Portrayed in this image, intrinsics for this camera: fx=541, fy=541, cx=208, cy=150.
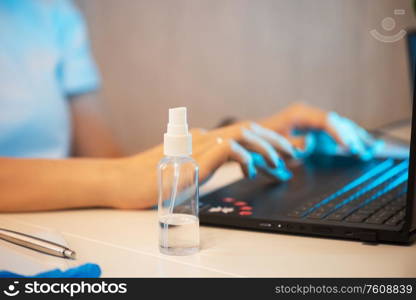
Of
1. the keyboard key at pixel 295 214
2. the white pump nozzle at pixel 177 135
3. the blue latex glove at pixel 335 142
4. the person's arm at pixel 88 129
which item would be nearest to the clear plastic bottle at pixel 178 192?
the white pump nozzle at pixel 177 135

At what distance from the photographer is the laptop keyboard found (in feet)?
1.80

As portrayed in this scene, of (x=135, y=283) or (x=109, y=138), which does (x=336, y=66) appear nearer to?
(x=109, y=138)

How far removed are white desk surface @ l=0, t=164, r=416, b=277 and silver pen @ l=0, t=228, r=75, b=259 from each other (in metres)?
0.01

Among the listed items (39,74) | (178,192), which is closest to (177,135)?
(178,192)

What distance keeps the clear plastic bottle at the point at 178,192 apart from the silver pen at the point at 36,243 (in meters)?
0.09

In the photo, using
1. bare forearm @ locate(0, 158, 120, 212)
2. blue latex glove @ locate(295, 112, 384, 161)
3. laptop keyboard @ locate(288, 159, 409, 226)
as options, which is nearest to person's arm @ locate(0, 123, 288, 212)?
bare forearm @ locate(0, 158, 120, 212)

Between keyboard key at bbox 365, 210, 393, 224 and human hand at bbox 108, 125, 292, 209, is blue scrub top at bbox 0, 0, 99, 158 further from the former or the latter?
keyboard key at bbox 365, 210, 393, 224

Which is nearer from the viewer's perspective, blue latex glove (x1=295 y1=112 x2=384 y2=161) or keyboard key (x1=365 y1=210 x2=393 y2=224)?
keyboard key (x1=365 y1=210 x2=393 y2=224)

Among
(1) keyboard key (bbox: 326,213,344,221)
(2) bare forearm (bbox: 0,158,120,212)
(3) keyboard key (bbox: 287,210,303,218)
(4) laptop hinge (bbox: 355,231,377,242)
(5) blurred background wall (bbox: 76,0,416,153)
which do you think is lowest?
(4) laptop hinge (bbox: 355,231,377,242)

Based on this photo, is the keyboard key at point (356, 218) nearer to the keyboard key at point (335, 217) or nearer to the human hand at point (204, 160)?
the keyboard key at point (335, 217)

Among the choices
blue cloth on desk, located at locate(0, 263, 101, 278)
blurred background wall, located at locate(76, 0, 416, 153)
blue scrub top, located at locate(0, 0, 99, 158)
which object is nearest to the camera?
blue cloth on desk, located at locate(0, 263, 101, 278)

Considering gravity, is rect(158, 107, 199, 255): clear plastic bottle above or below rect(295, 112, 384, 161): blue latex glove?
below

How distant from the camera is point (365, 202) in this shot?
1.95 feet

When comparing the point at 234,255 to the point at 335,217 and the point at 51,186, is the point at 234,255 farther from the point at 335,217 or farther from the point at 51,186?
the point at 51,186
